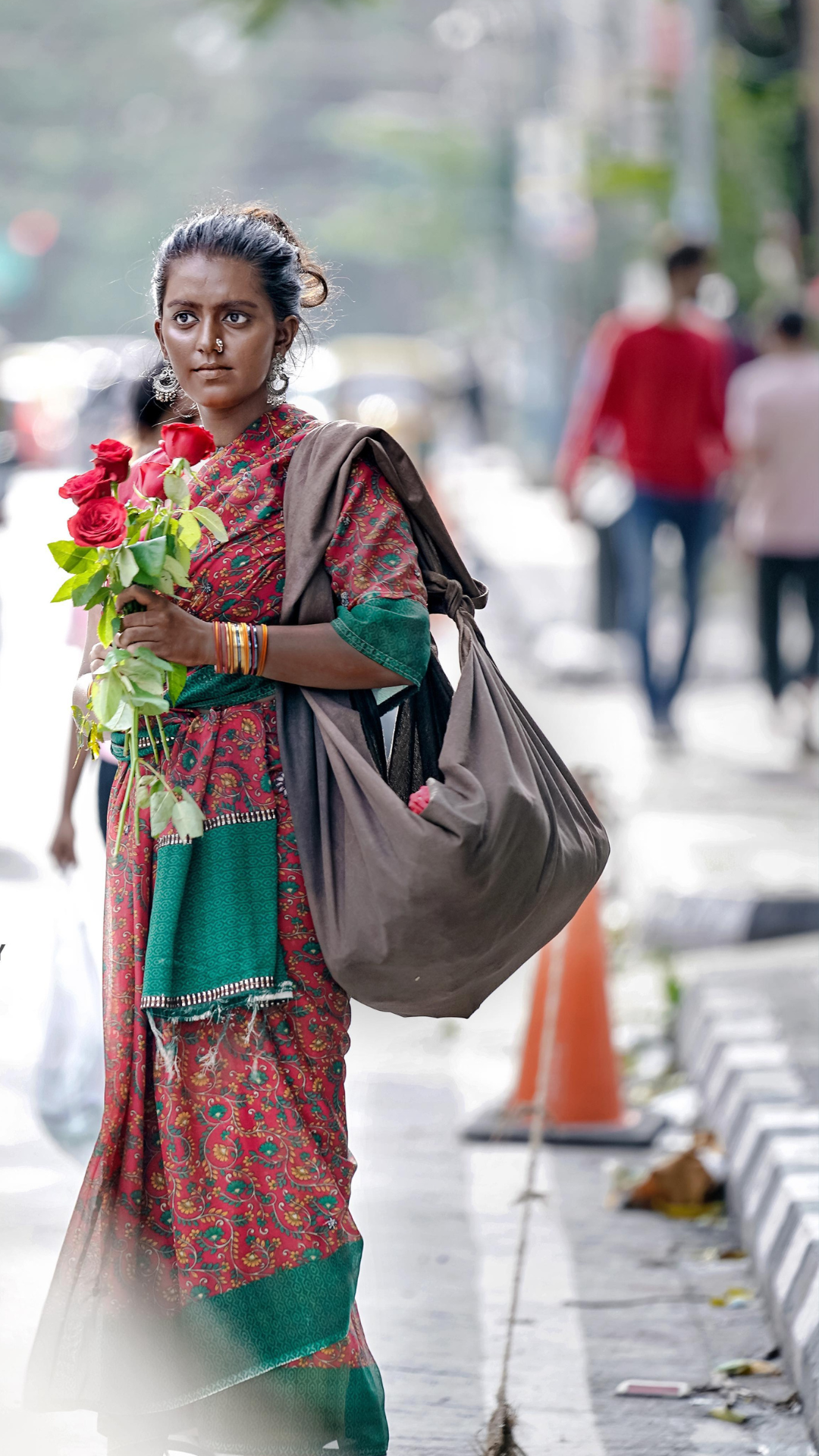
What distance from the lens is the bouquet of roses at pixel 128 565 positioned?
295 cm

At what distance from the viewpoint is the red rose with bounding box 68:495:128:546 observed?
116 inches

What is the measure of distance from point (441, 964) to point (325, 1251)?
481mm

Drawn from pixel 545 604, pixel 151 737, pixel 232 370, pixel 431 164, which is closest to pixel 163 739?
pixel 151 737

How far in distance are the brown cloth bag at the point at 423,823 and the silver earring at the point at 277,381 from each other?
140mm

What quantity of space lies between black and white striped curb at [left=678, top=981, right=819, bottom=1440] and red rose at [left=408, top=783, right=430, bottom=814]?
4.47 ft

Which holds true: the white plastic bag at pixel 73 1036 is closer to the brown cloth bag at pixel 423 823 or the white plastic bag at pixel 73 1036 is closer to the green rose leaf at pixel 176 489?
the brown cloth bag at pixel 423 823

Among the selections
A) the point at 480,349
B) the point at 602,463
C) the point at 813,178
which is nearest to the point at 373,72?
the point at 480,349

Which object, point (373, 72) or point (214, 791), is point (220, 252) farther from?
point (373, 72)

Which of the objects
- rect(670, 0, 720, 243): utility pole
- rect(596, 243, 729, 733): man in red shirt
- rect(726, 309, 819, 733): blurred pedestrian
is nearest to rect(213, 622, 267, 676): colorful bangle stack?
rect(596, 243, 729, 733): man in red shirt

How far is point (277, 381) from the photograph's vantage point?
334 centimetres

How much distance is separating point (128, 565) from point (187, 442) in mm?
329

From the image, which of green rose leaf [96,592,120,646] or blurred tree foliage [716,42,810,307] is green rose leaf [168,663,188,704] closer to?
green rose leaf [96,592,120,646]

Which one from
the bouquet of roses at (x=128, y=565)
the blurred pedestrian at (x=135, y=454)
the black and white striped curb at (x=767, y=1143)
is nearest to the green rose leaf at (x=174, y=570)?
the bouquet of roses at (x=128, y=565)

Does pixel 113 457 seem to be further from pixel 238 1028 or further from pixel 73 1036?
pixel 73 1036
